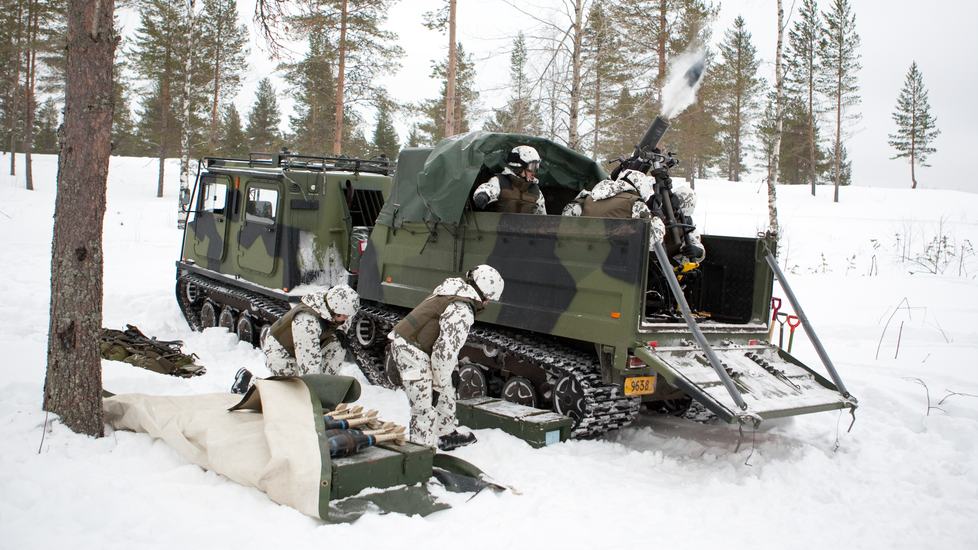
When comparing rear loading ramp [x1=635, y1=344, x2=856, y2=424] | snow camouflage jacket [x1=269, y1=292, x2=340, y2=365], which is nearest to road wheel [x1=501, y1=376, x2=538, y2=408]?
rear loading ramp [x1=635, y1=344, x2=856, y2=424]

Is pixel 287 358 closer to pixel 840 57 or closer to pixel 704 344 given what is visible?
pixel 704 344

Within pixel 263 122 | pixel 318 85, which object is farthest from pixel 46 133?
pixel 318 85

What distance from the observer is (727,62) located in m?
35.9

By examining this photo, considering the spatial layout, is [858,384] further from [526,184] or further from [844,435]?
[526,184]

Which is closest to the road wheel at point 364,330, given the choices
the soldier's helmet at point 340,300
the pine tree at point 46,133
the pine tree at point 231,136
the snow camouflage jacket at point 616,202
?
the soldier's helmet at point 340,300

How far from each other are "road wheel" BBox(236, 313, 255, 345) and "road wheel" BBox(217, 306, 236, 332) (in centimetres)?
30

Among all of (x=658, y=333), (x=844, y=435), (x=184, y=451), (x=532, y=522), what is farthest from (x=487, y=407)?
(x=844, y=435)

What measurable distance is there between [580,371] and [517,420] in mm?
652

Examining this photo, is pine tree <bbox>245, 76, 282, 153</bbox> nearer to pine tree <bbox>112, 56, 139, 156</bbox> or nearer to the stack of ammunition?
pine tree <bbox>112, 56, 139, 156</bbox>

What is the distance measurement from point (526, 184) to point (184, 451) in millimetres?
3833

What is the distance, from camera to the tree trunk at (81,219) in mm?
4473

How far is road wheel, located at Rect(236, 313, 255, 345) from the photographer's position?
9.09 metres

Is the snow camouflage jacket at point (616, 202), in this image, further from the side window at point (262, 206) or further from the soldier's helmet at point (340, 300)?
the side window at point (262, 206)

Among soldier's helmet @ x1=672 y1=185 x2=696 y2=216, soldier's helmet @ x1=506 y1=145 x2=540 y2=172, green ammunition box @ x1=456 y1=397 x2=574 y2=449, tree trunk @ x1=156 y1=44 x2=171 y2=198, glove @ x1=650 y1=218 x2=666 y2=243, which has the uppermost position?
tree trunk @ x1=156 y1=44 x2=171 y2=198
